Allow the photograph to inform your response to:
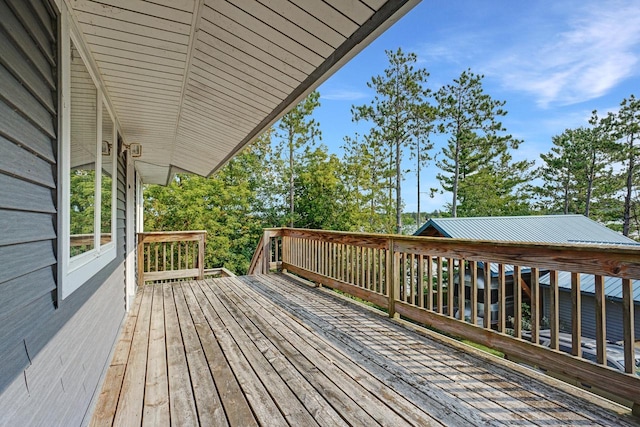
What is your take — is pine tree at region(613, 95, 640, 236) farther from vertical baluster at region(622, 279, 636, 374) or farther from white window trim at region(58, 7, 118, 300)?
white window trim at region(58, 7, 118, 300)

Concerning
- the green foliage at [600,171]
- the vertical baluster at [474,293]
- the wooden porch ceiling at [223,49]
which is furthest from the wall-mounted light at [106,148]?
the green foliage at [600,171]

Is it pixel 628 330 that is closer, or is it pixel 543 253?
pixel 628 330

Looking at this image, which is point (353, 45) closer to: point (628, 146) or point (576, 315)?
point (576, 315)

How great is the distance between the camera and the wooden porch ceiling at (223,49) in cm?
143

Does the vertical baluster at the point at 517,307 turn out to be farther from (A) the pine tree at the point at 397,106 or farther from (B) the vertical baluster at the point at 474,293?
(A) the pine tree at the point at 397,106

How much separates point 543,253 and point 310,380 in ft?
6.25

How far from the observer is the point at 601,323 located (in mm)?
1957

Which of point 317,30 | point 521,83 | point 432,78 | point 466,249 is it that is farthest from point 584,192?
point 317,30

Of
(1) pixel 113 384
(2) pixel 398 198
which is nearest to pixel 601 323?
(1) pixel 113 384

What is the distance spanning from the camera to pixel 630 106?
19.1 m

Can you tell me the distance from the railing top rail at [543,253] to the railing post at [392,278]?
0.10 m

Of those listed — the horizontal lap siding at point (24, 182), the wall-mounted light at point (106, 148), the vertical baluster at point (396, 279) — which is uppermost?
the wall-mounted light at point (106, 148)

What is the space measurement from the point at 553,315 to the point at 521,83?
3187 centimetres

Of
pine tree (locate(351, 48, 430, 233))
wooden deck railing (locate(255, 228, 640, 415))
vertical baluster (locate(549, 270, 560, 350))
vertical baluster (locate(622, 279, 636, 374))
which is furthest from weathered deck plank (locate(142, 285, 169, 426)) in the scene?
pine tree (locate(351, 48, 430, 233))
